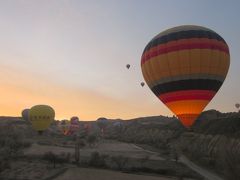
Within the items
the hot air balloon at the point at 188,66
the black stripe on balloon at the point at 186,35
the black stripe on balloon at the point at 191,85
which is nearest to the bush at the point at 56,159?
the hot air balloon at the point at 188,66

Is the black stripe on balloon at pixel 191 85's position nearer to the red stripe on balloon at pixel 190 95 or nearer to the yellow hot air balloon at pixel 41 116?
Answer: the red stripe on balloon at pixel 190 95

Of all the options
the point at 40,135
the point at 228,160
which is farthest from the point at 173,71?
the point at 40,135

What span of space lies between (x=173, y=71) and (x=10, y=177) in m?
22.8

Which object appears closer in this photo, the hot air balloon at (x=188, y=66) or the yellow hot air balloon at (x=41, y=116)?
the hot air balloon at (x=188, y=66)

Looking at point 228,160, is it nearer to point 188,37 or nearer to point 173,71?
point 173,71

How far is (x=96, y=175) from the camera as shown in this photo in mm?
42219

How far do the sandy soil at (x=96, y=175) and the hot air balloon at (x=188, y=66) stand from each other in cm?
1092

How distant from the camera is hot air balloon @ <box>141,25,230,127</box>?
156 feet

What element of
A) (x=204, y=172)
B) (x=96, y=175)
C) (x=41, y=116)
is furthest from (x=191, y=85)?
(x=41, y=116)

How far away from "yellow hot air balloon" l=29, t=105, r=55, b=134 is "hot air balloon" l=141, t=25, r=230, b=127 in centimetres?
4828

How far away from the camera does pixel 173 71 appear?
48219 millimetres

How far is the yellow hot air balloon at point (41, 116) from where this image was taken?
93.0 m

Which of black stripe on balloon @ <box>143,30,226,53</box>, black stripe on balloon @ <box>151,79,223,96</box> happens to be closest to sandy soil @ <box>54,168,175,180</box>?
black stripe on balloon @ <box>151,79,223,96</box>

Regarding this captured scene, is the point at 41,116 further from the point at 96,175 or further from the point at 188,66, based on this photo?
the point at 188,66
